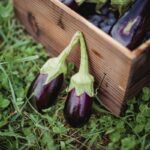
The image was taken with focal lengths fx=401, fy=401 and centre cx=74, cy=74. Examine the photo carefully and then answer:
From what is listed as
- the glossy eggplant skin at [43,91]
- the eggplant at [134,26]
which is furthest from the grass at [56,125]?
the eggplant at [134,26]

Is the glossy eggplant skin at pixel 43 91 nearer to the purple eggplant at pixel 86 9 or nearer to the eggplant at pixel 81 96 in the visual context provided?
the eggplant at pixel 81 96

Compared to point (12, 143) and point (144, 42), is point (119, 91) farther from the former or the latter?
point (12, 143)

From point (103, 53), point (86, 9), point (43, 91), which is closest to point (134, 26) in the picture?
point (103, 53)

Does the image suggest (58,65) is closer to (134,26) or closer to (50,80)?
(50,80)

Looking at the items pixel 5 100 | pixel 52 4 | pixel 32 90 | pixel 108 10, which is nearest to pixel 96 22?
pixel 108 10

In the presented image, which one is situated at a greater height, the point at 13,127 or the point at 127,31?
the point at 127,31

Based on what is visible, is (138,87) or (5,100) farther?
(5,100)
